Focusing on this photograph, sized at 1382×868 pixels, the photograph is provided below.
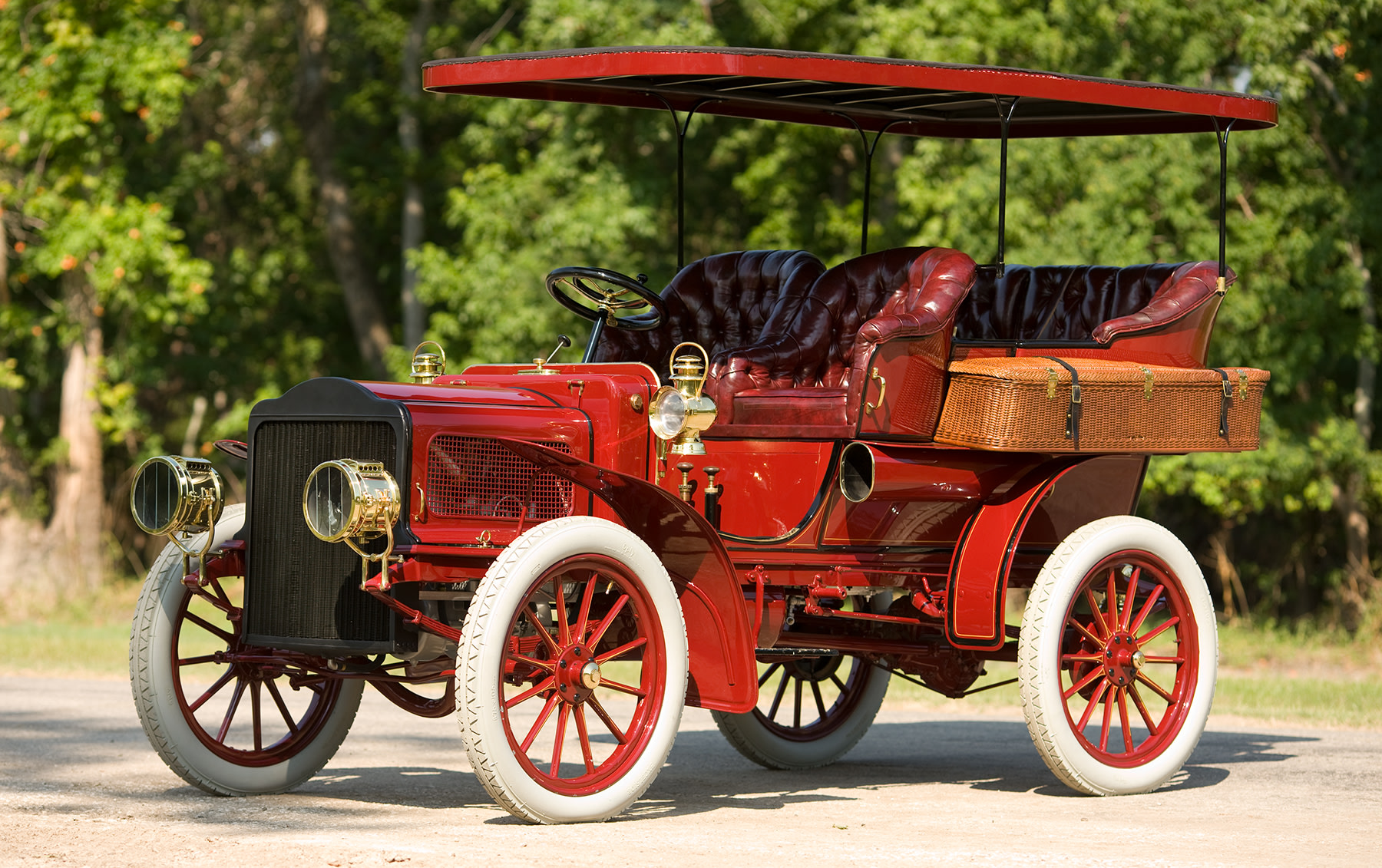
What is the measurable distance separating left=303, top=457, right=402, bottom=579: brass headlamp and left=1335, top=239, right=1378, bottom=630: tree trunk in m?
12.8

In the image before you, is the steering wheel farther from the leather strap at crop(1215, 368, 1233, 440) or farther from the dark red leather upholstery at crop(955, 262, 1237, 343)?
the leather strap at crop(1215, 368, 1233, 440)

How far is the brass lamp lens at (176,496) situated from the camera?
640 cm

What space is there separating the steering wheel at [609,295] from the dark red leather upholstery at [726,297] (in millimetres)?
124

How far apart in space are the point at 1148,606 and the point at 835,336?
5.88 feet

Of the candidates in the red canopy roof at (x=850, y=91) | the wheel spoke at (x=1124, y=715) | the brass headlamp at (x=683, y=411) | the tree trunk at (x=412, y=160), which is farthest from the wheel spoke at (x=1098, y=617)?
the tree trunk at (x=412, y=160)

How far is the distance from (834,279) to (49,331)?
17.3 meters

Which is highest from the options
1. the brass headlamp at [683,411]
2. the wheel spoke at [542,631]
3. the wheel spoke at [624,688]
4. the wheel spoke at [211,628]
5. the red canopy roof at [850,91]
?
the red canopy roof at [850,91]

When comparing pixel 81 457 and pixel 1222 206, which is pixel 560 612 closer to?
pixel 1222 206

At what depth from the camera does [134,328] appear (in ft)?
68.9

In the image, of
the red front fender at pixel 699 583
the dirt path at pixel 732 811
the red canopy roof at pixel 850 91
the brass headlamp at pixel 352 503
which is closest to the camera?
the dirt path at pixel 732 811

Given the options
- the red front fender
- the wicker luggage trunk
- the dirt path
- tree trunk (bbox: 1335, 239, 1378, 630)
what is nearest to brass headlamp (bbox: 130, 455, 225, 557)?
the dirt path

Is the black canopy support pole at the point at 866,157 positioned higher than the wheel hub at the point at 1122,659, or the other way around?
the black canopy support pole at the point at 866,157

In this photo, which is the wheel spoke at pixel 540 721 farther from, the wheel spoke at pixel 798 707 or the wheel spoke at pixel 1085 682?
the wheel spoke at pixel 798 707

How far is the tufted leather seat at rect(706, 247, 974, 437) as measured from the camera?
6.94 meters
